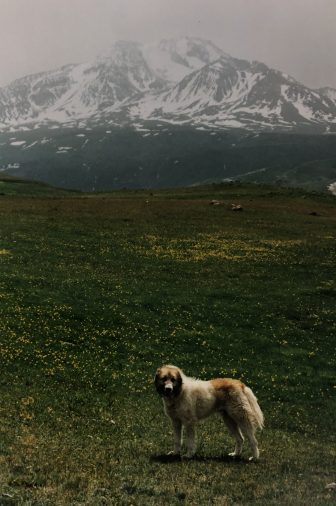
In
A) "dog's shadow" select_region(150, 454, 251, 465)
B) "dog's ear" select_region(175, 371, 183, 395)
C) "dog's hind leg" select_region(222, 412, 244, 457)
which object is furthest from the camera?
"dog's hind leg" select_region(222, 412, 244, 457)

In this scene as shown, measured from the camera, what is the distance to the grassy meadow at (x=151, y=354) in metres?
12.8

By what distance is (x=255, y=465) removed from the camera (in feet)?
47.9

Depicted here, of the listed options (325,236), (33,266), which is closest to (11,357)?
(33,266)

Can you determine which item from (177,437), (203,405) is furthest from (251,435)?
(177,437)

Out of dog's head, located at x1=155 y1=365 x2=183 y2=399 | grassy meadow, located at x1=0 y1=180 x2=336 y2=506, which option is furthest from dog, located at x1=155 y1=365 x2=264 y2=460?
grassy meadow, located at x1=0 y1=180 x2=336 y2=506

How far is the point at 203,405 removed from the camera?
1527 centimetres

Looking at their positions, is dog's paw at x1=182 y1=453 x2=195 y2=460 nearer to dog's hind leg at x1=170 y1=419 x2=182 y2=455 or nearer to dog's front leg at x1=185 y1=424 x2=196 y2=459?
dog's front leg at x1=185 y1=424 x2=196 y2=459

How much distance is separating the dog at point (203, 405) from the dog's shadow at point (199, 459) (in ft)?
0.56

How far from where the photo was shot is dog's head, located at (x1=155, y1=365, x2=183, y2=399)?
14234mm

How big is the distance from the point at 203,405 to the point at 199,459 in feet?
5.14

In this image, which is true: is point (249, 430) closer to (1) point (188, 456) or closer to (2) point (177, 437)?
(1) point (188, 456)

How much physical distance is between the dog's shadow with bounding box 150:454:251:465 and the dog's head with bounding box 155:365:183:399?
179 cm

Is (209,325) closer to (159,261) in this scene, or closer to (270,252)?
(159,261)

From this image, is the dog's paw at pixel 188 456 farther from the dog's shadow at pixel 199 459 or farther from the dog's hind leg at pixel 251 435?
the dog's hind leg at pixel 251 435
